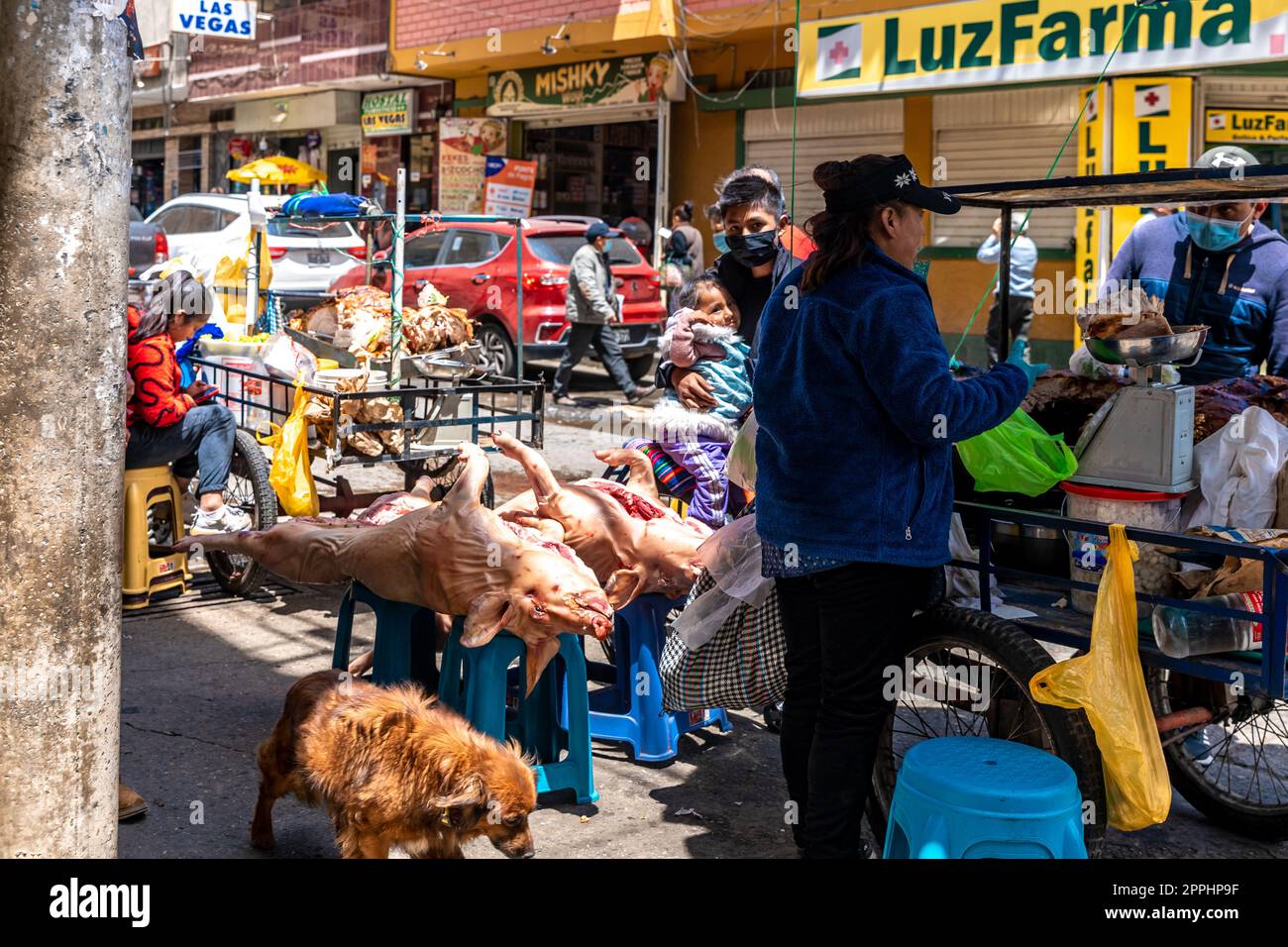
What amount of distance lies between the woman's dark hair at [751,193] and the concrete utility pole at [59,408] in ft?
7.04

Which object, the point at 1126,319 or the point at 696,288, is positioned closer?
the point at 1126,319

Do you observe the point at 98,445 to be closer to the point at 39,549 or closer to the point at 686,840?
the point at 39,549

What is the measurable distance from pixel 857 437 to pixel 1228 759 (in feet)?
6.70

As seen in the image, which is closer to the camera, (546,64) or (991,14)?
(991,14)

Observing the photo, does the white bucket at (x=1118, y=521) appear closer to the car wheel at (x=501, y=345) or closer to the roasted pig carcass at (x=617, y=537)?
the roasted pig carcass at (x=617, y=537)

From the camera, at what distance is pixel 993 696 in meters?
3.77

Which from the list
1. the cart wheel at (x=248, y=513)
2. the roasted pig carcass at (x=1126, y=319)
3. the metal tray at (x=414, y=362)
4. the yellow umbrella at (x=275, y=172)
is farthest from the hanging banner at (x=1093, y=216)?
the yellow umbrella at (x=275, y=172)

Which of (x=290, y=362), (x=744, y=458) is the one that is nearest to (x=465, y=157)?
(x=290, y=362)


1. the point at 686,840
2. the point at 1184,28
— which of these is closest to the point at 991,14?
the point at 1184,28

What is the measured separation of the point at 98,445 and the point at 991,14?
11.3 metres

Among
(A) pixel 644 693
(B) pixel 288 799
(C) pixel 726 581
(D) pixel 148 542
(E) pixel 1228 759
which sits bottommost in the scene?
(B) pixel 288 799

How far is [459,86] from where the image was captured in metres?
22.9

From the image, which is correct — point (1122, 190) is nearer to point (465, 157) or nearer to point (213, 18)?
point (213, 18)
